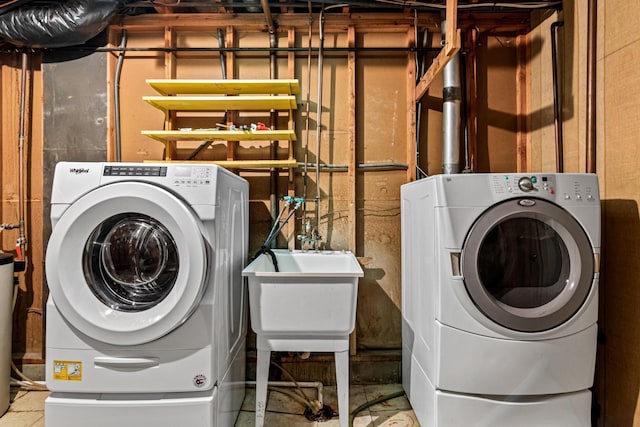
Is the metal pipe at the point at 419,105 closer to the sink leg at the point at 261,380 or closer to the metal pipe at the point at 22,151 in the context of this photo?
the sink leg at the point at 261,380

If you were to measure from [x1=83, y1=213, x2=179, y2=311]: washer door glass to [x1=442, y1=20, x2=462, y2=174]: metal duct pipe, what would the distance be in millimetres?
1626

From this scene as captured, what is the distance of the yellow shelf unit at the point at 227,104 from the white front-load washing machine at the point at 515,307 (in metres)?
1.05

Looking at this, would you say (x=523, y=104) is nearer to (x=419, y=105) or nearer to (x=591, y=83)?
(x=591, y=83)

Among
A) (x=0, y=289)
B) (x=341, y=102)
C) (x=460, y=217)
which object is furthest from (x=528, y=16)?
(x=0, y=289)

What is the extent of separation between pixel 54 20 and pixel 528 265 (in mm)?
2879

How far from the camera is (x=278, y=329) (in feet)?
4.93

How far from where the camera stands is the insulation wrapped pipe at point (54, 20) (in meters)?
1.99

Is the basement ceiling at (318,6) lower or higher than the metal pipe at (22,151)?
higher

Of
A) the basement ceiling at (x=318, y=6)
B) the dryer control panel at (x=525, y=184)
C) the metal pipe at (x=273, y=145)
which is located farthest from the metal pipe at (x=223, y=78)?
the dryer control panel at (x=525, y=184)

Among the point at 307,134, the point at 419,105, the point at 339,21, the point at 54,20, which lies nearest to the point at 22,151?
the point at 54,20

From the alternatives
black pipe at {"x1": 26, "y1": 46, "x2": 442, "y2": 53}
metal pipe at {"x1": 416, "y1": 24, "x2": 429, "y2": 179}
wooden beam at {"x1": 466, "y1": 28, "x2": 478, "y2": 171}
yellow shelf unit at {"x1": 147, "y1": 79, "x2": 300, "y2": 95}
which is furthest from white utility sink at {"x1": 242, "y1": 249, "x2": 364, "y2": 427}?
black pipe at {"x1": 26, "y1": 46, "x2": 442, "y2": 53}

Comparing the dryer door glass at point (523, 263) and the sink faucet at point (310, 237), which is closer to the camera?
the dryer door glass at point (523, 263)

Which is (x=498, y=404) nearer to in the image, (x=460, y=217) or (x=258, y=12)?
(x=460, y=217)

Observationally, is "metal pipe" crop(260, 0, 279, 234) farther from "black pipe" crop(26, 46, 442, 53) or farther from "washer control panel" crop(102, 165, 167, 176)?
"washer control panel" crop(102, 165, 167, 176)
